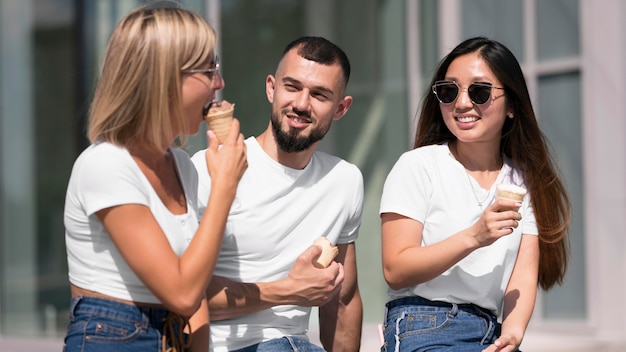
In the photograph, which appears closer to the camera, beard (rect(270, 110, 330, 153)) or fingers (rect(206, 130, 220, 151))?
fingers (rect(206, 130, 220, 151))

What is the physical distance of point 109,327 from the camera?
2.45 metres

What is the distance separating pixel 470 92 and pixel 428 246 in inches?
22.2

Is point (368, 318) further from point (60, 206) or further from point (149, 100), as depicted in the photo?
point (149, 100)

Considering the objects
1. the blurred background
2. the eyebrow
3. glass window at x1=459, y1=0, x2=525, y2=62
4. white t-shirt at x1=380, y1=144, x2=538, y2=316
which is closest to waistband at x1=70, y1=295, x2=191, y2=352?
white t-shirt at x1=380, y1=144, x2=538, y2=316

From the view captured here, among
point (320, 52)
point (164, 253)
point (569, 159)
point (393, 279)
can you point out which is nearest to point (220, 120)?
point (164, 253)

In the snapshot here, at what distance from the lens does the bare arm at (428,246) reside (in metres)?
2.79

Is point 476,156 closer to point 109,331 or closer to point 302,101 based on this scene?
point 302,101

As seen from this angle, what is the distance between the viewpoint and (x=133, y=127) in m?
2.54

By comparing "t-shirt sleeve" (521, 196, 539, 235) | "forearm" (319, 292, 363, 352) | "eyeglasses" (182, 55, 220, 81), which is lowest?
"forearm" (319, 292, 363, 352)

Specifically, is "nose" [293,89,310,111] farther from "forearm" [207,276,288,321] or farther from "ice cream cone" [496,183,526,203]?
"ice cream cone" [496,183,526,203]

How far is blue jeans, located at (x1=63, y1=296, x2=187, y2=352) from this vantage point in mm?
2443

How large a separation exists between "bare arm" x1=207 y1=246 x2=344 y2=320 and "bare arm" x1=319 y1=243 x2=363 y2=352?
363 mm

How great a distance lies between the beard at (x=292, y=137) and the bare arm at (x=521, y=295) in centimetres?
80

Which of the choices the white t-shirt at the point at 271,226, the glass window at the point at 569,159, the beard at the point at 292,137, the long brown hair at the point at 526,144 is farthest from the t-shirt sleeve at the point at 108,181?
the glass window at the point at 569,159
